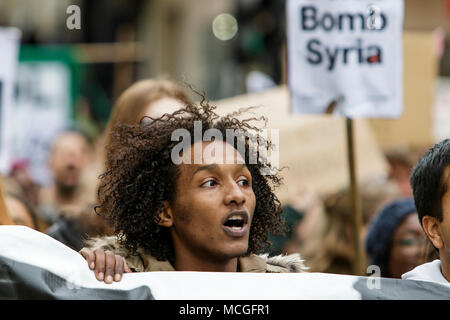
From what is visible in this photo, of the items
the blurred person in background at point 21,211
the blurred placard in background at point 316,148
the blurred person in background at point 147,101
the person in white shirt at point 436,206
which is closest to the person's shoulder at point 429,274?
the person in white shirt at point 436,206

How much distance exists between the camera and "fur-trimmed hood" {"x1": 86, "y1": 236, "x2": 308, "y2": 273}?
9.27ft

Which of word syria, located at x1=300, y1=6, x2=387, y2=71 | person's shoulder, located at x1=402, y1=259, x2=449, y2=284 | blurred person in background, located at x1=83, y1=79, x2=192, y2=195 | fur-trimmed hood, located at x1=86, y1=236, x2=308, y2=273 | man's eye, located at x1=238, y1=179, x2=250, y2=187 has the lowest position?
person's shoulder, located at x1=402, y1=259, x2=449, y2=284

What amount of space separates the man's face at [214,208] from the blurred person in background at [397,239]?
5.16ft

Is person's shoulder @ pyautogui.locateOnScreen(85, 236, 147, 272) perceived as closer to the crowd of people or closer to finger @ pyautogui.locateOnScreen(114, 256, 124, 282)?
the crowd of people

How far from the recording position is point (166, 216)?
285 centimetres

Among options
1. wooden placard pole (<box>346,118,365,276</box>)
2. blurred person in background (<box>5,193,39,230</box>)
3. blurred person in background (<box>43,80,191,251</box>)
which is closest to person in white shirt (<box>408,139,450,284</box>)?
blurred person in background (<box>43,80,191,251</box>)

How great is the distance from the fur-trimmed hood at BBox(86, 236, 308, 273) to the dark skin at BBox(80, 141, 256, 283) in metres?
0.05

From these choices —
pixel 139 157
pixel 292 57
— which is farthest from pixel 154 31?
pixel 139 157

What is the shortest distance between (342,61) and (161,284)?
2205 millimetres

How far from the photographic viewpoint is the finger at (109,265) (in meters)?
2.58

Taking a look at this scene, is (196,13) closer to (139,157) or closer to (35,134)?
(35,134)

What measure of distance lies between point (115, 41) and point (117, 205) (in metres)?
17.7

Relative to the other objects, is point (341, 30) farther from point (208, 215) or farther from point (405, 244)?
point (208, 215)
